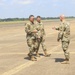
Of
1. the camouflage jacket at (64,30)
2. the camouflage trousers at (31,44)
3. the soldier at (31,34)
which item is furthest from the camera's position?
the camouflage trousers at (31,44)

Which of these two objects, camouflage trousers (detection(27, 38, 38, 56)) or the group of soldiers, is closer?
the group of soldiers

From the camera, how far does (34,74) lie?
9406 millimetres

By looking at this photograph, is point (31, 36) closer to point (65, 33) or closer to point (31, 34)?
point (31, 34)

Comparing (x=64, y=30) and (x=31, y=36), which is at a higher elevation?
(x=64, y=30)

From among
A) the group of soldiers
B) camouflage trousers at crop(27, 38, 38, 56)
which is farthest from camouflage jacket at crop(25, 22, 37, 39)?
camouflage trousers at crop(27, 38, 38, 56)

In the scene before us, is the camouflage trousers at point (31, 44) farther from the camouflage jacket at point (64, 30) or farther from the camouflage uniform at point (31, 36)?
the camouflage jacket at point (64, 30)

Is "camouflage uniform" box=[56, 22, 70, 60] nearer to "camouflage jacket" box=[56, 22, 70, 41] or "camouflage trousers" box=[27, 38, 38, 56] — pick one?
"camouflage jacket" box=[56, 22, 70, 41]

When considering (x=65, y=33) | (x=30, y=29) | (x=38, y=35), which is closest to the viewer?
(x=65, y=33)

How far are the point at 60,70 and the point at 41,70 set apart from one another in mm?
651

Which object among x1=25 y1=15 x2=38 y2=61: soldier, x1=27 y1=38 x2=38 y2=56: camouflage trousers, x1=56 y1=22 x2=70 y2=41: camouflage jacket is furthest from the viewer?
x1=27 y1=38 x2=38 y2=56: camouflage trousers

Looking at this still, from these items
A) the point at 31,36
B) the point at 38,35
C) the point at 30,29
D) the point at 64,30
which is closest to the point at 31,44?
the point at 31,36

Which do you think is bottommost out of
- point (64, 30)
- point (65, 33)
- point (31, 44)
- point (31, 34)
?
point (31, 44)

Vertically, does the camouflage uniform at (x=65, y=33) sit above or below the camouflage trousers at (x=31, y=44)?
above

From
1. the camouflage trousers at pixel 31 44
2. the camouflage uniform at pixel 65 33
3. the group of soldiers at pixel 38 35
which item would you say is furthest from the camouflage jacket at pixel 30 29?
the camouflage uniform at pixel 65 33
